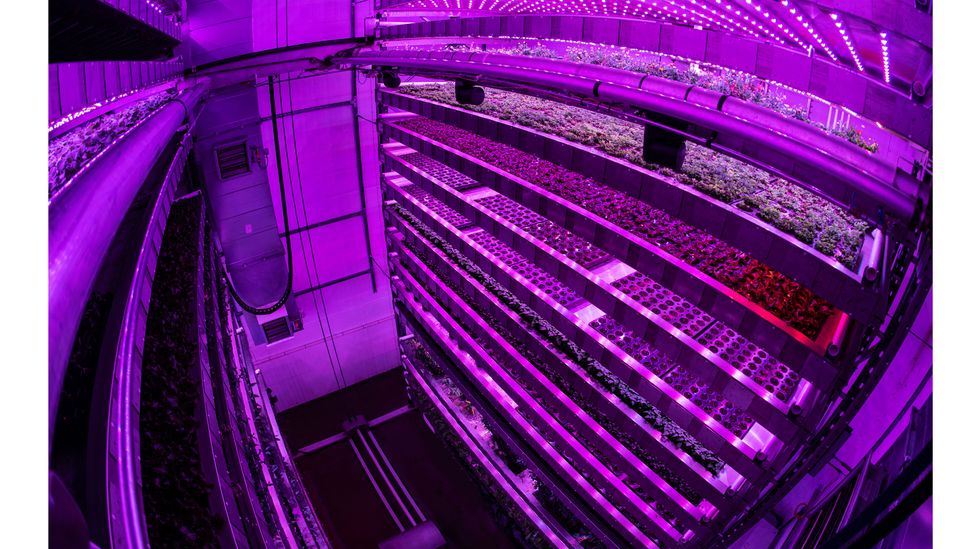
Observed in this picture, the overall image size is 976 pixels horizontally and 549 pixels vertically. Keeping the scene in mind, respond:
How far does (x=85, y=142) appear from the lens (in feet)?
10.6

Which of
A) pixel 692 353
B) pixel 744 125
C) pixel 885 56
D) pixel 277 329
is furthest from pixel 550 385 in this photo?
pixel 277 329

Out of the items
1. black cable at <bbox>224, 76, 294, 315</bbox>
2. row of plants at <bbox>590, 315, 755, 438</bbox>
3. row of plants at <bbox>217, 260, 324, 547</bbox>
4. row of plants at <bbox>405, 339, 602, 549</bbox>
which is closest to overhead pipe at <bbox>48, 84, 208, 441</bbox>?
row of plants at <bbox>217, 260, 324, 547</bbox>

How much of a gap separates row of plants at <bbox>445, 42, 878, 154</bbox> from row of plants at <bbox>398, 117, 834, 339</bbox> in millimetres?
1553

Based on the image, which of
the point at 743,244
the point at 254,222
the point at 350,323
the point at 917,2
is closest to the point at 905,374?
the point at 743,244

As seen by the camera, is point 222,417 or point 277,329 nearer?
point 222,417

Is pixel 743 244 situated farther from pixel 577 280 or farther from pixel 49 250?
pixel 49 250

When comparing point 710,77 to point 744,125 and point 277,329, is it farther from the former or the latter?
point 277,329

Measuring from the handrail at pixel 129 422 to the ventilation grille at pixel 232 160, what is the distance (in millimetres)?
7570

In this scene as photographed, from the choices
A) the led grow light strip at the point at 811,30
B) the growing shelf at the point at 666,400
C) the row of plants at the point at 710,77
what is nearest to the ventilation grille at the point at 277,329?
the growing shelf at the point at 666,400

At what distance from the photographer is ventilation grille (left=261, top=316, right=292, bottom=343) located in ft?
42.8

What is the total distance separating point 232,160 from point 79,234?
10.1m

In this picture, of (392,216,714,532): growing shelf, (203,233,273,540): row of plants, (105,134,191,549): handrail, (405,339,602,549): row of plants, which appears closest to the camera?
(105,134,191,549): handrail

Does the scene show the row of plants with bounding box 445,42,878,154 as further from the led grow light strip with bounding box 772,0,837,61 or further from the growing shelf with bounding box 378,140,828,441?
the growing shelf with bounding box 378,140,828,441

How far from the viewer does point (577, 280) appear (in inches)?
275
